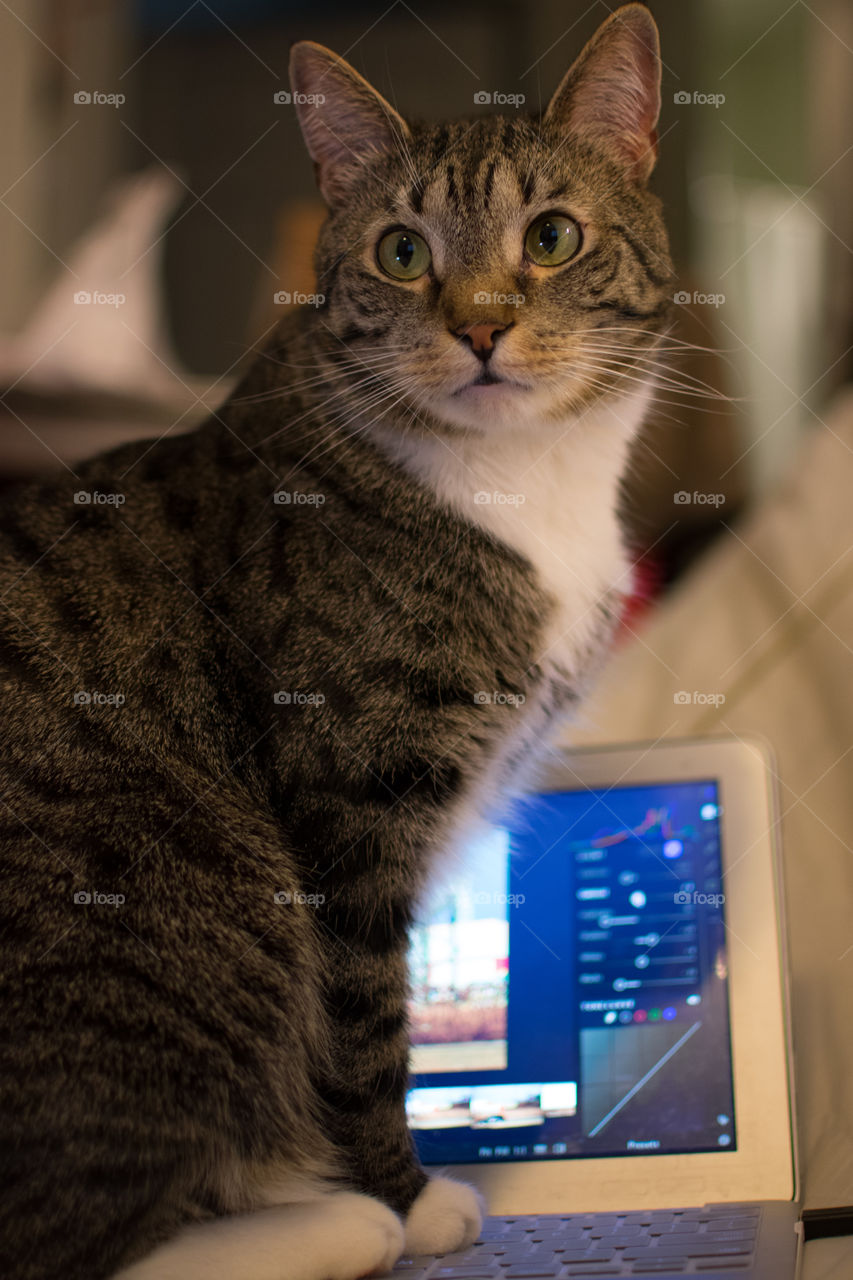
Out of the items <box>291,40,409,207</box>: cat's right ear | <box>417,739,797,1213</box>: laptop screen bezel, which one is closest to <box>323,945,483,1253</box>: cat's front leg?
<box>417,739,797,1213</box>: laptop screen bezel

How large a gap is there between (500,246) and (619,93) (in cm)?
30

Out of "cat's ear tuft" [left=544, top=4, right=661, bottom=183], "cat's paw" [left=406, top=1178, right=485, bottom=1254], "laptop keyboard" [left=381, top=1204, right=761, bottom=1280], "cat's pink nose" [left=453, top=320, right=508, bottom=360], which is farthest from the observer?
"cat's ear tuft" [left=544, top=4, right=661, bottom=183]

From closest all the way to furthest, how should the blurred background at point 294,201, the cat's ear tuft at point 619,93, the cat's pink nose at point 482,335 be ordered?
the cat's pink nose at point 482,335 → the cat's ear tuft at point 619,93 → the blurred background at point 294,201

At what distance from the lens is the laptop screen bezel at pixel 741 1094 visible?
3.69 feet

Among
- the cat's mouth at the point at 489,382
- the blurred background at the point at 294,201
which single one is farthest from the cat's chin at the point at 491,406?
the blurred background at the point at 294,201

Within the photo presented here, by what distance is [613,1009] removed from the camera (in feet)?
4.13

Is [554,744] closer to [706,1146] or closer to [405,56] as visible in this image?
[706,1146]

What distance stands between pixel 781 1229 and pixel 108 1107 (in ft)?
2.13

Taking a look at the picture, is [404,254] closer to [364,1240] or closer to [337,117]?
[337,117]

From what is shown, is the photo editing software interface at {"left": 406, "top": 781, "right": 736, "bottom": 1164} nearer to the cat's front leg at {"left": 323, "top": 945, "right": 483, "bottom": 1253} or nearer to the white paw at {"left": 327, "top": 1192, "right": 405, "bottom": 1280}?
the cat's front leg at {"left": 323, "top": 945, "right": 483, "bottom": 1253}

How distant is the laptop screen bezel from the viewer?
112cm

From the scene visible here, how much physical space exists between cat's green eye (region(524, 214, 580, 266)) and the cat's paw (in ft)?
3.53

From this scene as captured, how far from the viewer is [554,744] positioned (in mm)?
1397

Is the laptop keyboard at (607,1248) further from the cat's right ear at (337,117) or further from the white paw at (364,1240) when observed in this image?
the cat's right ear at (337,117)
